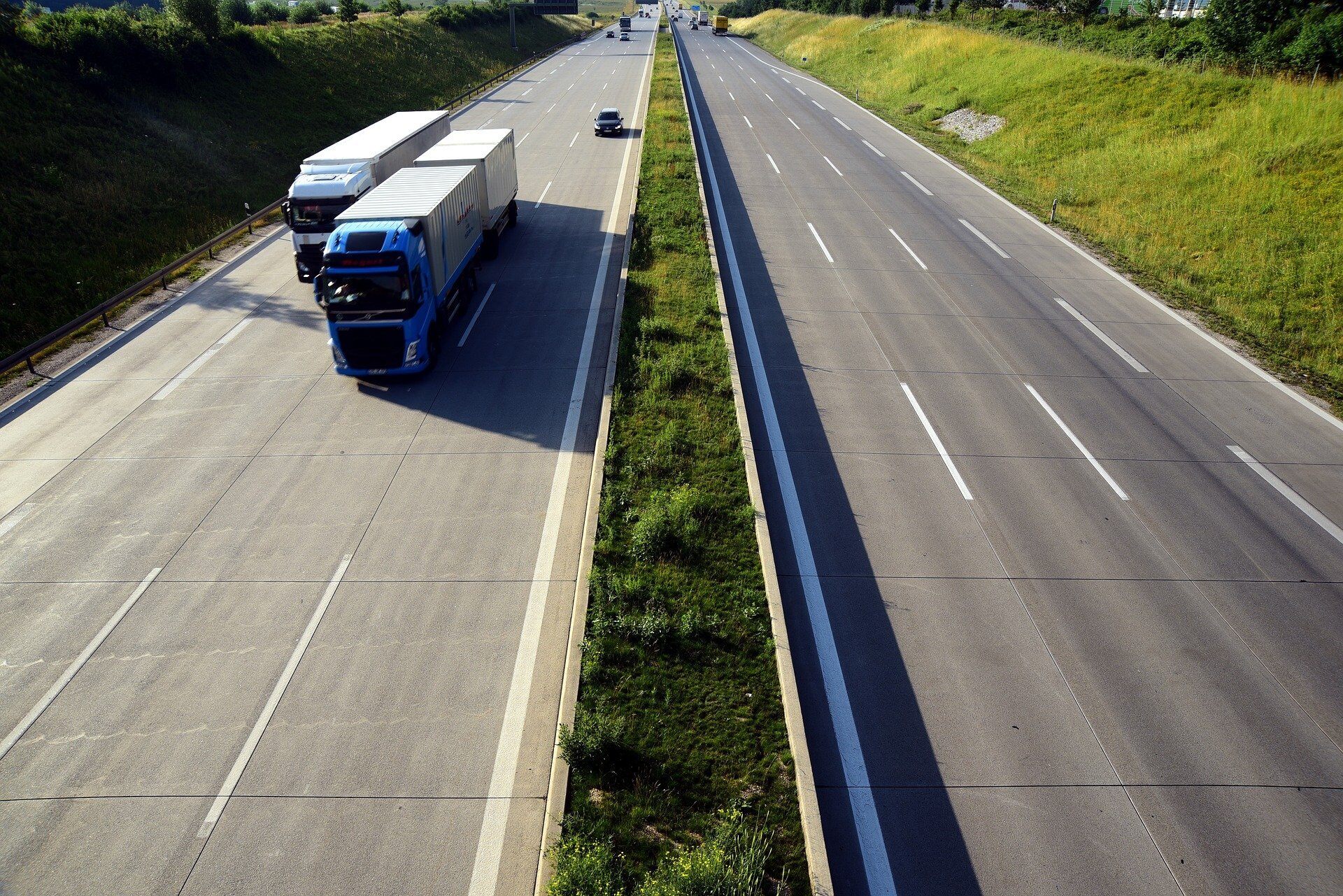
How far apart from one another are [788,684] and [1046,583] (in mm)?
4742

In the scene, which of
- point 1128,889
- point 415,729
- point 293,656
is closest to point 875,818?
point 1128,889

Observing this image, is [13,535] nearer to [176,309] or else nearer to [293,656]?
[293,656]

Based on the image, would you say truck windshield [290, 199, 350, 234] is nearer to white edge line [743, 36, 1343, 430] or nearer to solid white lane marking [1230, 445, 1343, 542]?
white edge line [743, 36, 1343, 430]

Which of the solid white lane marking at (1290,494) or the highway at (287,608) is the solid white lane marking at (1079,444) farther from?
the highway at (287,608)

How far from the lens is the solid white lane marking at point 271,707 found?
8195 mm

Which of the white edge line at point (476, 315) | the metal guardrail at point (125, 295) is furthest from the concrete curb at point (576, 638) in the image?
the metal guardrail at point (125, 295)

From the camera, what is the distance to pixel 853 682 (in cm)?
955

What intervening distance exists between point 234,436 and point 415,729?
30.0ft

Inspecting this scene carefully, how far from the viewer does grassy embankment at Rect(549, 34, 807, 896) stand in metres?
7.43

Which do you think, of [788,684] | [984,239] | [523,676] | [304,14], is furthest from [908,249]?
[304,14]

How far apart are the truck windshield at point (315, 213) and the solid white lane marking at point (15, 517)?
11.2 meters

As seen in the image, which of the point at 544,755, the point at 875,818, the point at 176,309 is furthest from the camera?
the point at 176,309

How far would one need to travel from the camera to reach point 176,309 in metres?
21.0

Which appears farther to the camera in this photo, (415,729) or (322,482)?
(322,482)
